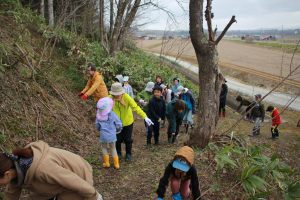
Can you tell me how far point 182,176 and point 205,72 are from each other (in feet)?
10.1

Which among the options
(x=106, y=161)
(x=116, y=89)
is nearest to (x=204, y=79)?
(x=116, y=89)

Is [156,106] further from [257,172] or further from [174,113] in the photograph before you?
[257,172]

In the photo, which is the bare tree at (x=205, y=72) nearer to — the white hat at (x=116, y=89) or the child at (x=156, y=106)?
the child at (x=156, y=106)

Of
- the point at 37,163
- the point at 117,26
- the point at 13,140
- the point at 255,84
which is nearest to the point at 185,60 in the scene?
the point at 255,84

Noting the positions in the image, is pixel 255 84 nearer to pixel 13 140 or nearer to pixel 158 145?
pixel 158 145

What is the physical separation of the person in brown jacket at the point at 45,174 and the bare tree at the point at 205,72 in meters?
4.32

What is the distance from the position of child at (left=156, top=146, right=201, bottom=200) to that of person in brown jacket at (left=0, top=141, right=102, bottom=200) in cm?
133

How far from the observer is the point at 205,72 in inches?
279

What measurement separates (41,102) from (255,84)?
2446cm

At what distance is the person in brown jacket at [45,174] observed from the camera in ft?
9.24

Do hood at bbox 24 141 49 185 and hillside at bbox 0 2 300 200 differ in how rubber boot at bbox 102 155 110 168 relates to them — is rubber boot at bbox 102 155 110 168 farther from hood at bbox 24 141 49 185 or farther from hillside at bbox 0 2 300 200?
hood at bbox 24 141 49 185

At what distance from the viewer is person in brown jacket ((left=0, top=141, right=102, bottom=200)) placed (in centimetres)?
282

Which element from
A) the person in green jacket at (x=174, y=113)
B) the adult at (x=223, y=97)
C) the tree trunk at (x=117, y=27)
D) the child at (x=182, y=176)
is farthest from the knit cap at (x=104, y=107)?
the tree trunk at (x=117, y=27)

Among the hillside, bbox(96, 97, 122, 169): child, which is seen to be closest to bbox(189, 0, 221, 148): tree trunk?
the hillside
